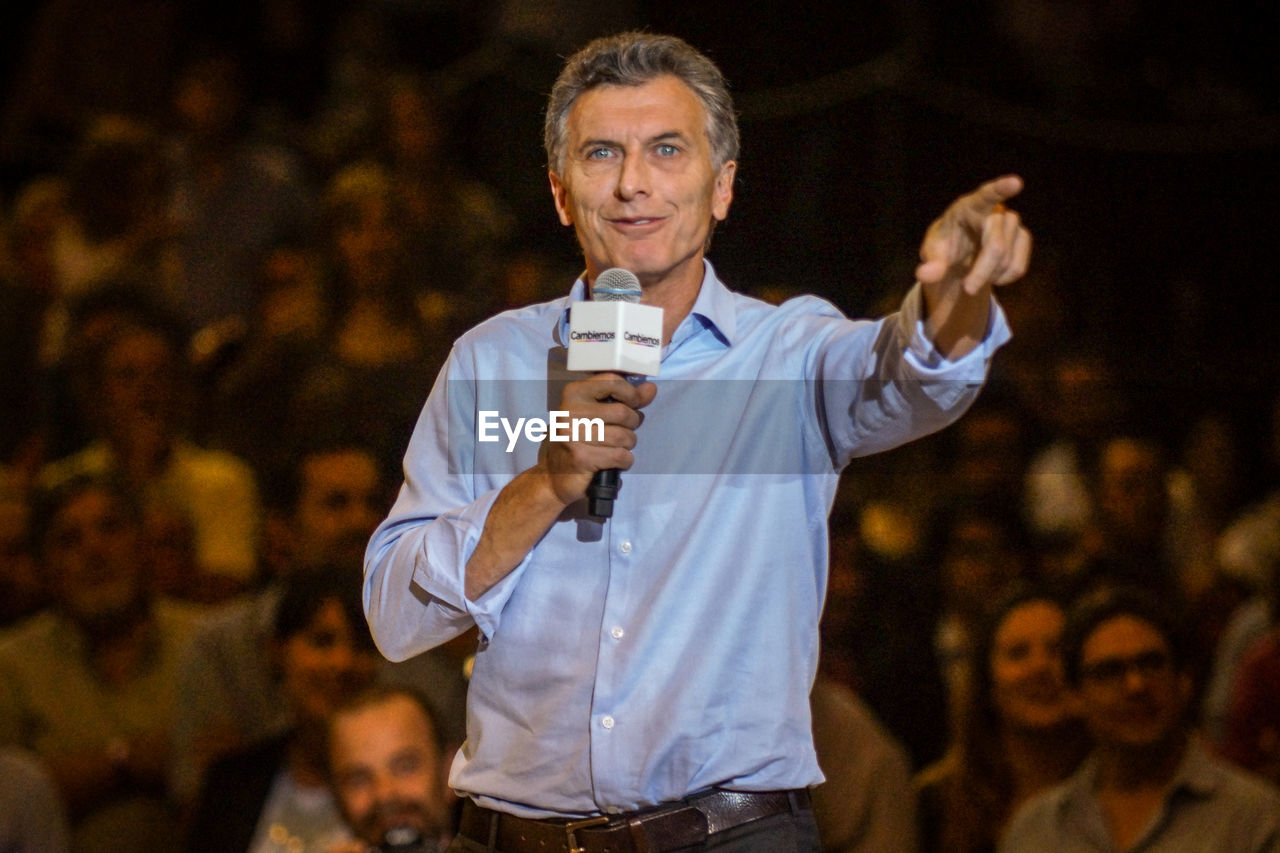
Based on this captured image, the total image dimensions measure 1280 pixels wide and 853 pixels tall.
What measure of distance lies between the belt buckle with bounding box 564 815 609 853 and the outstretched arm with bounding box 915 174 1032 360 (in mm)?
656

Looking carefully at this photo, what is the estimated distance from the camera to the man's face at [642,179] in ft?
6.16

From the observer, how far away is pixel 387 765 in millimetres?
3145

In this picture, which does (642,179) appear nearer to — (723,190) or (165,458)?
(723,190)

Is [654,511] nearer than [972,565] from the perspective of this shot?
Yes

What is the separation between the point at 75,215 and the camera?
5383 mm

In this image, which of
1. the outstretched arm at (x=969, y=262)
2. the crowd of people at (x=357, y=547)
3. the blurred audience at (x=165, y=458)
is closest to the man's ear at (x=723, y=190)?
the outstretched arm at (x=969, y=262)

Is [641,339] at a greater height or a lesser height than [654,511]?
greater

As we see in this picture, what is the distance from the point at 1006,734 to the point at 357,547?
169cm

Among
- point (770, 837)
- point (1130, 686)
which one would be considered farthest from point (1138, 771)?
point (770, 837)

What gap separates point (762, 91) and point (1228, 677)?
6.40 feet

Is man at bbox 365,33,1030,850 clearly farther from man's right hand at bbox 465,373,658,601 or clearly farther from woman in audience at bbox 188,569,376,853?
woman in audience at bbox 188,569,376,853

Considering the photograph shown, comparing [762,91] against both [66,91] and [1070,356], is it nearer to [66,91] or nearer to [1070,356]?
[1070,356]

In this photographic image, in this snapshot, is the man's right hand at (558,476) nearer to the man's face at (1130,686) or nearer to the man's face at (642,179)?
the man's face at (642,179)

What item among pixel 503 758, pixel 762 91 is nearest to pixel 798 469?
pixel 503 758
